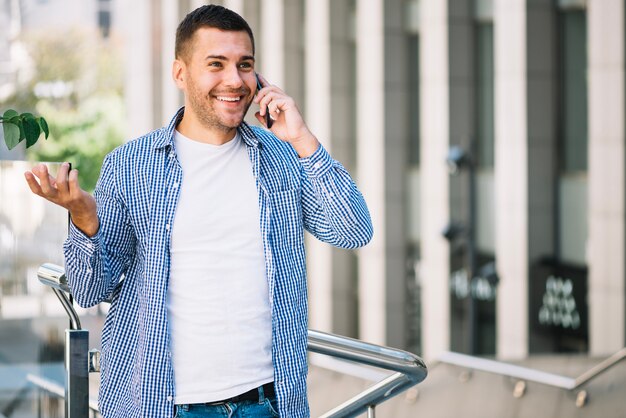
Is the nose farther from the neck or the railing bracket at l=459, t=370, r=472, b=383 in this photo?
the railing bracket at l=459, t=370, r=472, b=383

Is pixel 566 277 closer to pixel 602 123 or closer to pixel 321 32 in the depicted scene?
pixel 602 123

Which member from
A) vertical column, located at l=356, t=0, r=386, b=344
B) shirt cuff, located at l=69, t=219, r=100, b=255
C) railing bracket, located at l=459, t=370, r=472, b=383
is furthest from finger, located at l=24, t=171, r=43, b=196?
vertical column, located at l=356, t=0, r=386, b=344

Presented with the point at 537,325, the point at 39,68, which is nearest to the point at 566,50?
the point at 537,325

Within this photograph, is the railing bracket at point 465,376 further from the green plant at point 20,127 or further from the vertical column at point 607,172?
the vertical column at point 607,172

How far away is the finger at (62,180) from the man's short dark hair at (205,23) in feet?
1.86

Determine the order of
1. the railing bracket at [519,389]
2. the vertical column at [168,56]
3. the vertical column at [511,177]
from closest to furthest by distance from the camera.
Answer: the railing bracket at [519,389] → the vertical column at [511,177] → the vertical column at [168,56]

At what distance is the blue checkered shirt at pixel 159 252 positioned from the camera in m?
3.37

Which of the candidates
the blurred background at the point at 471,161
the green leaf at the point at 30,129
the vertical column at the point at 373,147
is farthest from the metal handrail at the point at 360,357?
the vertical column at the point at 373,147

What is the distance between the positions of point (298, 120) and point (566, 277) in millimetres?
18616

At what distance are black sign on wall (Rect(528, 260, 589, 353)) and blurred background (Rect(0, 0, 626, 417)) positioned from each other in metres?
0.03

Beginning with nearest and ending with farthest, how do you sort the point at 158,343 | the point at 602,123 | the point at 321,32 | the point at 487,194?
the point at 158,343, the point at 602,123, the point at 487,194, the point at 321,32

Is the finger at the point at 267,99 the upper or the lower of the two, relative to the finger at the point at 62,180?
upper

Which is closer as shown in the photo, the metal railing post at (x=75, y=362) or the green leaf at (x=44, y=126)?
the green leaf at (x=44, y=126)

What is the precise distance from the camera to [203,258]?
338cm
